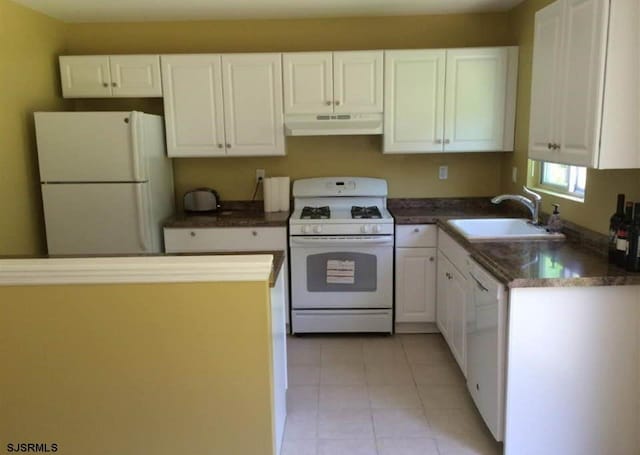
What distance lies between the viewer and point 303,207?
12.8ft

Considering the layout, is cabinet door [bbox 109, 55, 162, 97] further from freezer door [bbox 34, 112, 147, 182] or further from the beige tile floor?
the beige tile floor

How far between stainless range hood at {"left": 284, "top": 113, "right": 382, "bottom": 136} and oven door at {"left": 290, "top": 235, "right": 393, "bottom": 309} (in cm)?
77

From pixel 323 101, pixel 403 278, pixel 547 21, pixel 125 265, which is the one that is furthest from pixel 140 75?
pixel 547 21

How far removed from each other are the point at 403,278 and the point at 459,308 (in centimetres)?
72

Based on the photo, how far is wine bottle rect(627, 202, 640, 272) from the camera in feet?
6.56

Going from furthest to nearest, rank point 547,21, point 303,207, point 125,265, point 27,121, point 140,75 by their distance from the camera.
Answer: point 303,207 → point 140,75 → point 27,121 → point 547,21 → point 125,265

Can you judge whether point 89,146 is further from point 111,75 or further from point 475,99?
point 475,99

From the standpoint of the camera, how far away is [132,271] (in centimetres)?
186

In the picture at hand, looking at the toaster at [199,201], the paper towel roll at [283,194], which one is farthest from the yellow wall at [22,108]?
the paper towel roll at [283,194]

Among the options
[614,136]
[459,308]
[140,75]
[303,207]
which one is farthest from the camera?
[303,207]

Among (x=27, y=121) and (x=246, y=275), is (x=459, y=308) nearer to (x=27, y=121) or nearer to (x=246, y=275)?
(x=246, y=275)

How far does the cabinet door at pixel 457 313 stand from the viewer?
2.79 m

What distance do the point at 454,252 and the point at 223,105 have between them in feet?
6.39

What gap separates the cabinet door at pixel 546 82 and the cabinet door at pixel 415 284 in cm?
114
